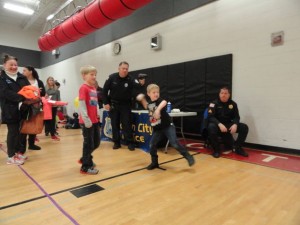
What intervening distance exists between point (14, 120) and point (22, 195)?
1240 millimetres

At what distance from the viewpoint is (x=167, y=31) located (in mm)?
5488

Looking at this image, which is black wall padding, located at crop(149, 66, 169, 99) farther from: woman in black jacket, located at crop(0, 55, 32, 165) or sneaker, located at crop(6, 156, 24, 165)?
sneaker, located at crop(6, 156, 24, 165)

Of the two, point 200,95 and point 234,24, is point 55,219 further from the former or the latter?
point 234,24

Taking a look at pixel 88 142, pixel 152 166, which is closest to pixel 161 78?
pixel 152 166

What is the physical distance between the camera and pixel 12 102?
115 inches

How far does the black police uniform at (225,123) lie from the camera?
11.7 ft

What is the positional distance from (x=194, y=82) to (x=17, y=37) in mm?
9685

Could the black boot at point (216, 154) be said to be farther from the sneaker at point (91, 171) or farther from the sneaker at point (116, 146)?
the sneaker at point (91, 171)

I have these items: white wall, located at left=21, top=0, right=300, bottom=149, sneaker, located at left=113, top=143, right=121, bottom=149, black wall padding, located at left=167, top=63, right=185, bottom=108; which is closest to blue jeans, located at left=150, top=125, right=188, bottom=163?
sneaker, located at left=113, top=143, right=121, bottom=149

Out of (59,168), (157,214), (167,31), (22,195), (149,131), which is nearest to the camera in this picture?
(157,214)

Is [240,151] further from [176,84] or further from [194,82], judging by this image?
[176,84]

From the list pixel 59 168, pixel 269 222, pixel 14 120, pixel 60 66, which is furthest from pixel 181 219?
pixel 60 66

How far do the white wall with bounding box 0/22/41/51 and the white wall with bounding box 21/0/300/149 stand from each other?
8.64 metres

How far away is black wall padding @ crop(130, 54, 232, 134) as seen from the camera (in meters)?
4.48
